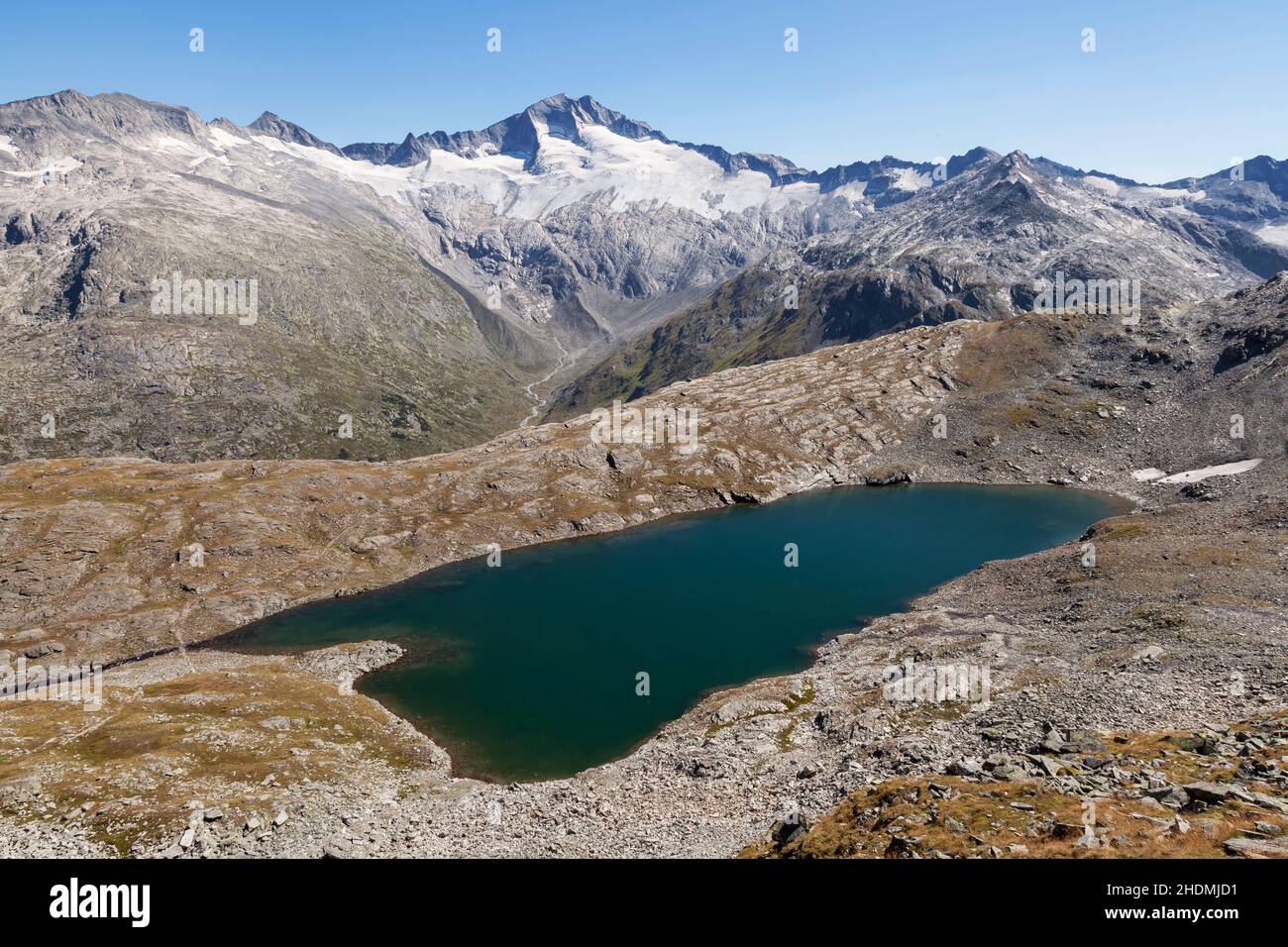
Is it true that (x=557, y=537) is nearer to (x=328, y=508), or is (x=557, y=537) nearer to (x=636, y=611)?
(x=636, y=611)

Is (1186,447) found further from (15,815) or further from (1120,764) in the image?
(15,815)

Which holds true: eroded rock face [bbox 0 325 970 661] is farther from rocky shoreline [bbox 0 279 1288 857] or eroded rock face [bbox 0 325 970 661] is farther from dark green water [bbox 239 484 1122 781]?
dark green water [bbox 239 484 1122 781]

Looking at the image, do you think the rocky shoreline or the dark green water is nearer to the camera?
the rocky shoreline

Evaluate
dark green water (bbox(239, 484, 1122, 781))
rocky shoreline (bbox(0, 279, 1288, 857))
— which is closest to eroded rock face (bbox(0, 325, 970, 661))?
rocky shoreline (bbox(0, 279, 1288, 857))

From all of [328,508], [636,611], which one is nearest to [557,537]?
[636,611]

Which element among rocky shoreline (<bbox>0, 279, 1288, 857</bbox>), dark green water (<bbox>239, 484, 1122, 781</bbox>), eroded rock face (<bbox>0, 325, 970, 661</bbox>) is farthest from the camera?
eroded rock face (<bbox>0, 325, 970, 661</bbox>)

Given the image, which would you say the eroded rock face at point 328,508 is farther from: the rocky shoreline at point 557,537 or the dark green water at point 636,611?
the dark green water at point 636,611

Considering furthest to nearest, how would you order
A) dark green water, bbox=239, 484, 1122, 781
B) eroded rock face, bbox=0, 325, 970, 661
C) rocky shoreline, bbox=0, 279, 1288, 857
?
eroded rock face, bbox=0, 325, 970, 661
dark green water, bbox=239, 484, 1122, 781
rocky shoreline, bbox=0, 279, 1288, 857

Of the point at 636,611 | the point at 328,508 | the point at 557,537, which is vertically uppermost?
the point at 328,508
